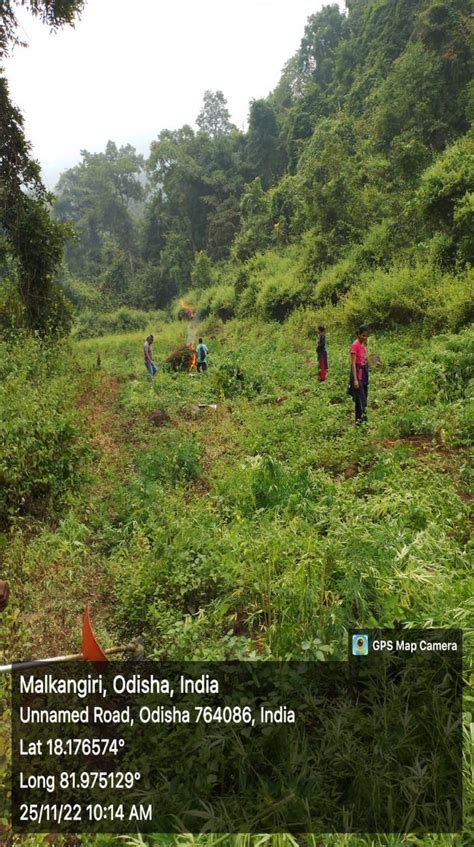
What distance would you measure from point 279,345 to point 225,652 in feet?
41.2

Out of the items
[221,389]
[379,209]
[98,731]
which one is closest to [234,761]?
[98,731]

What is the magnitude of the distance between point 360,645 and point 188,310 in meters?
29.3

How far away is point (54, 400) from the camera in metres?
6.71

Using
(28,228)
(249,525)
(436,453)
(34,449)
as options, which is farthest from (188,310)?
(249,525)

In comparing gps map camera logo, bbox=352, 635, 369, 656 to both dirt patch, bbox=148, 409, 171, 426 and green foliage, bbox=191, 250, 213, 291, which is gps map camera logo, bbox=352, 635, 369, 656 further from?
green foliage, bbox=191, 250, 213, 291

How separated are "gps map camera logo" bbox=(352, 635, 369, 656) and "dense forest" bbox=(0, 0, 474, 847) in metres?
0.11

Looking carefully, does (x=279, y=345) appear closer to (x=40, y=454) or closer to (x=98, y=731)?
(x=40, y=454)

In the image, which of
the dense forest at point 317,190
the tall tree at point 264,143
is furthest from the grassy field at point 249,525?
the tall tree at point 264,143

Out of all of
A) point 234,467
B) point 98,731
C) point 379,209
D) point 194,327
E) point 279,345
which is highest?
point 379,209

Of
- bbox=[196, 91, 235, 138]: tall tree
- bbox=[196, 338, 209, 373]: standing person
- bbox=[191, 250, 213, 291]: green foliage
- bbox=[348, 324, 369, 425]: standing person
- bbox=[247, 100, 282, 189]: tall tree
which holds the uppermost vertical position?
bbox=[196, 91, 235, 138]: tall tree

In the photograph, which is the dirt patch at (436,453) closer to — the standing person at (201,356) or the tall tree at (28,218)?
the standing person at (201,356)

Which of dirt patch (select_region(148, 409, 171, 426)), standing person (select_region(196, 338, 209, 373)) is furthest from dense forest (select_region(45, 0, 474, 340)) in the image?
dirt patch (select_region(148, 409, 171, 426))

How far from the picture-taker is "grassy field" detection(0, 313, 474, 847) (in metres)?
3.24

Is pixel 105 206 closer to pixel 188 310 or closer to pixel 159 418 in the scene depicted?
pixel 188 310
